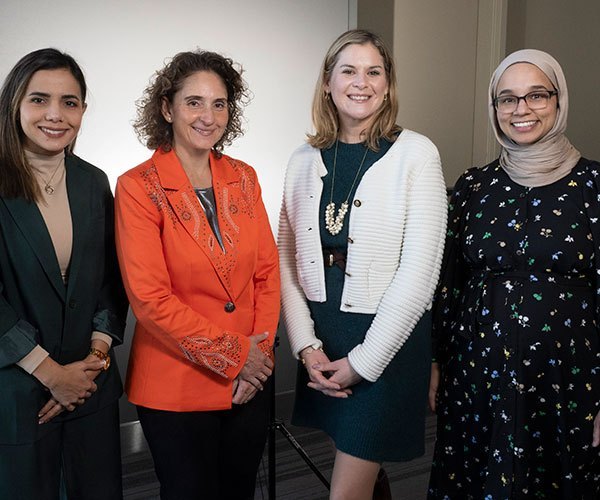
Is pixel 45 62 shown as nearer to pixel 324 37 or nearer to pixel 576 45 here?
pixel 324 37

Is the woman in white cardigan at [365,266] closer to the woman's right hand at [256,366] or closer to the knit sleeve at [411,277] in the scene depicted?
the knit sleeve at [411,277]

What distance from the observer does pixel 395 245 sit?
1741 millimetres

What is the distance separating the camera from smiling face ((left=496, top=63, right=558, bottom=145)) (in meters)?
1.79

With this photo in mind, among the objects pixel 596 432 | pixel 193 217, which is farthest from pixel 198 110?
pixel 596 432

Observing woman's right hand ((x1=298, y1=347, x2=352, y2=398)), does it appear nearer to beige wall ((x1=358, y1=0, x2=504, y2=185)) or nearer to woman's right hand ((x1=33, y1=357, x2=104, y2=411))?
woman's right hand ((x1=33, y1=357, x2=104, y2=411))

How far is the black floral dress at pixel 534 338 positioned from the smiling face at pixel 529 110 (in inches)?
5.5

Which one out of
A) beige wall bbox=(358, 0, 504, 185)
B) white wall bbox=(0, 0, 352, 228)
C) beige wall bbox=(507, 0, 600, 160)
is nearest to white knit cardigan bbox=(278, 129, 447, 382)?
white wall bbox=(0, 0, 352, 228)

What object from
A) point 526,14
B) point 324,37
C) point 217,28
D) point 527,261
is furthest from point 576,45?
point 527,261

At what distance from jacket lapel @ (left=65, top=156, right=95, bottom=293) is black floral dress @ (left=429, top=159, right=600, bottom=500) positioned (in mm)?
1050

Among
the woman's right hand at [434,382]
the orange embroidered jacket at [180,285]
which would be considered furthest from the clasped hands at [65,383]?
the woman's right hand at [434,382]

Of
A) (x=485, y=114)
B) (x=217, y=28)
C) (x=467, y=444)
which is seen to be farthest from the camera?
(x=485, y=114)

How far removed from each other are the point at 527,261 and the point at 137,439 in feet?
7.24

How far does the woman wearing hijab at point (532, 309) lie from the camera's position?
68.0 inches

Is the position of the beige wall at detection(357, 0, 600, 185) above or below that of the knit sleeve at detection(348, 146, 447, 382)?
above
